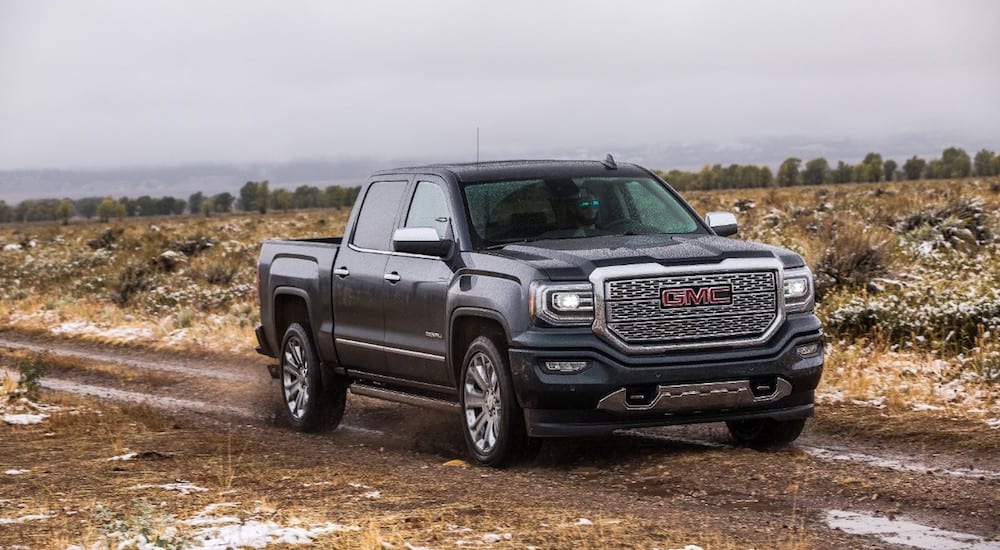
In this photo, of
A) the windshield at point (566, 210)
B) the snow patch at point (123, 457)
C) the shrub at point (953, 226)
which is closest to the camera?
the snow patch at point (123, 457)

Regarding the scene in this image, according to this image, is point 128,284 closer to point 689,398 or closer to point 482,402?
point 482,402

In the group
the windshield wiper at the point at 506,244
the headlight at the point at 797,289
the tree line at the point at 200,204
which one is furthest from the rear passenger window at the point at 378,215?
the tree line at the point at 200,204

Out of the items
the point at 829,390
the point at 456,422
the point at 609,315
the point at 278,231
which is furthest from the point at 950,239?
the point at 278,231

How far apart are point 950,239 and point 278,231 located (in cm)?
4138

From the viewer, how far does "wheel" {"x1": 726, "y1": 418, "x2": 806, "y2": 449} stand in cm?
961

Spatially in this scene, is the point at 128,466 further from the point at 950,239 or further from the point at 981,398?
the point at 950,239

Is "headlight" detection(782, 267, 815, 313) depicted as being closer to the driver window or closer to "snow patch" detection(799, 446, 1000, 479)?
"snow patch" detection(799, 446, 1000, 479)

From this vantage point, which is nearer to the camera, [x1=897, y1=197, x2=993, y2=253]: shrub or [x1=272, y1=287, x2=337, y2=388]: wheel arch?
[x1=272, y1=287, x2=337, y2=388]: wheel arch

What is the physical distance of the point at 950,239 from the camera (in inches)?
842

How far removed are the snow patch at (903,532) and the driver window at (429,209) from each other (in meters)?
3.81

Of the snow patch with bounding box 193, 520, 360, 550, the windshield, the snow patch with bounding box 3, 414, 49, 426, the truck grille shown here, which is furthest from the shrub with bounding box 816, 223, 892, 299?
the snow patch with bounding box 193, 520, 360, 550

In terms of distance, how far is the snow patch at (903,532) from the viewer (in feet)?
21.6

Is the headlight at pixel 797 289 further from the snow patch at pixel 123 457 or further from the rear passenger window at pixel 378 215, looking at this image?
the snow patch at pixel 123 457

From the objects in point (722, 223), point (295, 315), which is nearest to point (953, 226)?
point (722, 223)
